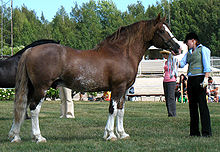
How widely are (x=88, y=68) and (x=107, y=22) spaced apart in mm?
64143

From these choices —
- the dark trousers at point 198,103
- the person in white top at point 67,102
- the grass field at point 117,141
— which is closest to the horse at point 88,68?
the grass field at point 117,141

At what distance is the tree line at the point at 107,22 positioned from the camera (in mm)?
58344

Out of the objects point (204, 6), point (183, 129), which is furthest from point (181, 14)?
point (183, 129)

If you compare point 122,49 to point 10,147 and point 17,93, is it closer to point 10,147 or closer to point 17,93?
point 17,93

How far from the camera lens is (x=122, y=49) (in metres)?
8.09

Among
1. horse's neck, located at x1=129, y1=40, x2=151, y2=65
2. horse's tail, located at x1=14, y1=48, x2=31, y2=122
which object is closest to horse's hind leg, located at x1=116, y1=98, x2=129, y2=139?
horse's neck, located at x1=129, y1=40, x2=151, y2=65

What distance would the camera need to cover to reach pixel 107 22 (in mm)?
71000

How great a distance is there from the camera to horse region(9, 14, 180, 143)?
292 inches

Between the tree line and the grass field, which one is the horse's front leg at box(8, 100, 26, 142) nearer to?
the grass field

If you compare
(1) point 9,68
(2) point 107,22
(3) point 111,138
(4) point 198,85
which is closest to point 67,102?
(1) point 9,68

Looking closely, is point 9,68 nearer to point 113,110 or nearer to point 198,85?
point 113,110

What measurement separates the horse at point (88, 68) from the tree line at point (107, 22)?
45.9 m

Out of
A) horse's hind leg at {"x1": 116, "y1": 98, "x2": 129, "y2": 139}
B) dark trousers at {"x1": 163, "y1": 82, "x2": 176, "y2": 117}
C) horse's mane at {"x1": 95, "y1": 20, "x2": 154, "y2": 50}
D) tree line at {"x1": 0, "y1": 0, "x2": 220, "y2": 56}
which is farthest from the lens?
tree line at {"x1": 0, "y1": 0, "x2": 220, "y2": 56}

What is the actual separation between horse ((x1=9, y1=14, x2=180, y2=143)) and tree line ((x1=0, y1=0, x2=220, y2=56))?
45.9 metres
